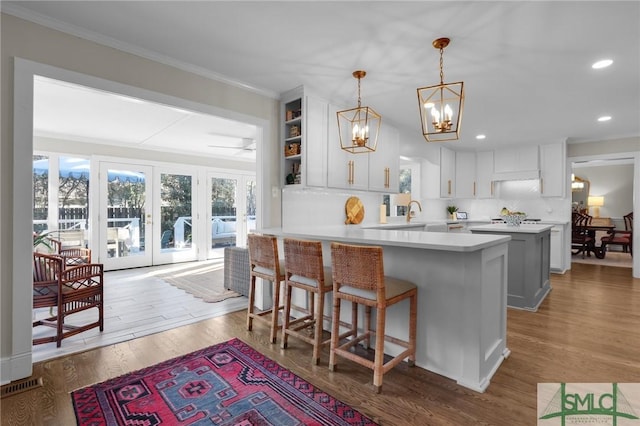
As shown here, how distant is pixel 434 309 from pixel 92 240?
231 inches

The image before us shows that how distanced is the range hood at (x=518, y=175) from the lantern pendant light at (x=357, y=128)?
3.74 metres

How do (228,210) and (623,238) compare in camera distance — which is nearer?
(228,210)

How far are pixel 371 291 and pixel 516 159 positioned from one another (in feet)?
20.0

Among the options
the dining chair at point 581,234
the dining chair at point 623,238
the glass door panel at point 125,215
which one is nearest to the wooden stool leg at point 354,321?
the glass door panel at point 125,215

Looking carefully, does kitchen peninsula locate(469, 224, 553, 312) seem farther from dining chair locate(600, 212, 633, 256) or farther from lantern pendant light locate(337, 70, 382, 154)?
dining chair locate(600, 212, 633, 256)

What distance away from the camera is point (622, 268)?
6246mm

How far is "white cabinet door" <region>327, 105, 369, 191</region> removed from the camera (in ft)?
13.1

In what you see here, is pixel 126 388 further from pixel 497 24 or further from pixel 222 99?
pixel 497 24

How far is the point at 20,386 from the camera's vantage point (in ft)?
6.84

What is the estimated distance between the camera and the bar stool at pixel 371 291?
2.01m

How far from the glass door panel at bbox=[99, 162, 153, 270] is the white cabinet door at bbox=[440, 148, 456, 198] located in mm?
5887

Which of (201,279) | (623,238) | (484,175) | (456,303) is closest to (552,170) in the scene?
(484,175)

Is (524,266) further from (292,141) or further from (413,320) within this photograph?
(292,141)

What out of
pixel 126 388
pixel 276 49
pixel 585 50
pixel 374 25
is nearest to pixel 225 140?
pixel 276 49
